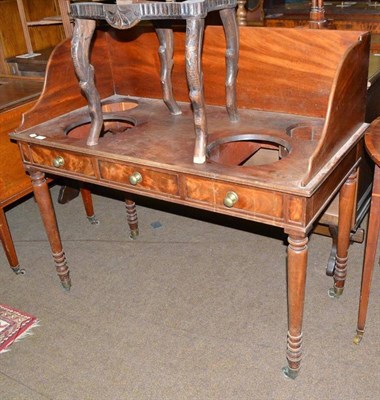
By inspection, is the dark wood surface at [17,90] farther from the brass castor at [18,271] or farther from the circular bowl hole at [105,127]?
the brass castor at [18,271]

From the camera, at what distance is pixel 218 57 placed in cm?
203

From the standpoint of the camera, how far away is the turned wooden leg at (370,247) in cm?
165

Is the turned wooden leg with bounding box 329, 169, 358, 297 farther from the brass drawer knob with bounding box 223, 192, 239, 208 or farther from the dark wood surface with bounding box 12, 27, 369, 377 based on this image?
the brass drawer knob with bounding box 223, 192, 239, 208

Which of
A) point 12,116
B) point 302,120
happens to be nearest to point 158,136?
point 302,120

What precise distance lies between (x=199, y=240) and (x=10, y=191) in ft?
3.26

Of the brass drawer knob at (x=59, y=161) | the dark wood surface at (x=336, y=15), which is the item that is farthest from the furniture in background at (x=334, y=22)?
the brass drawer knob at (x=59, y=161)

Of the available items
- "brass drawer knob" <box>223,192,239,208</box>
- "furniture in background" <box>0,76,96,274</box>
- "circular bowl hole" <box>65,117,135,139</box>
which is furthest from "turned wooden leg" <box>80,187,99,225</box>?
"brass drawer knob" <box>223,192,239,208</box>

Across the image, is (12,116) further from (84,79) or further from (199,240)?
(199,240)

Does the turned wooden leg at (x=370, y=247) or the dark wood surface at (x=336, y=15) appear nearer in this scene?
the turned wooden leg at (x=370, y=247)

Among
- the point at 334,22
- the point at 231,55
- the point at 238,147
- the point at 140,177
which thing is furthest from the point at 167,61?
the point at 334,22

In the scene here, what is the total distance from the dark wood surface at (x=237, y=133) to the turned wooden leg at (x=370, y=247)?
0.13 meters

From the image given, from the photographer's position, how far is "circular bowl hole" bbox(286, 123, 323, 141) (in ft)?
6.02

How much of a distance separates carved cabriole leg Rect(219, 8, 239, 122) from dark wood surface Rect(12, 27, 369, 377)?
0.22 ft

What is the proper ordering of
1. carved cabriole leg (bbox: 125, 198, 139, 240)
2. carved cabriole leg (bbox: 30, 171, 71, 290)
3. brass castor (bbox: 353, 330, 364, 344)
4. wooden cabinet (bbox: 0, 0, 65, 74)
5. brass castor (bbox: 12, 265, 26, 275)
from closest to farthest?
brass castor (bbox: 353, 330, 364, 344)
carved cabriole leg (bbox: 30, 171, 71, 290)
brass castor (bbox: 12, 265, 26, 275)
carved cabriole leg (bbox: 125, 198, 139, 240)
wooden cabinet (bbox: 0, 0, 65, 74)
